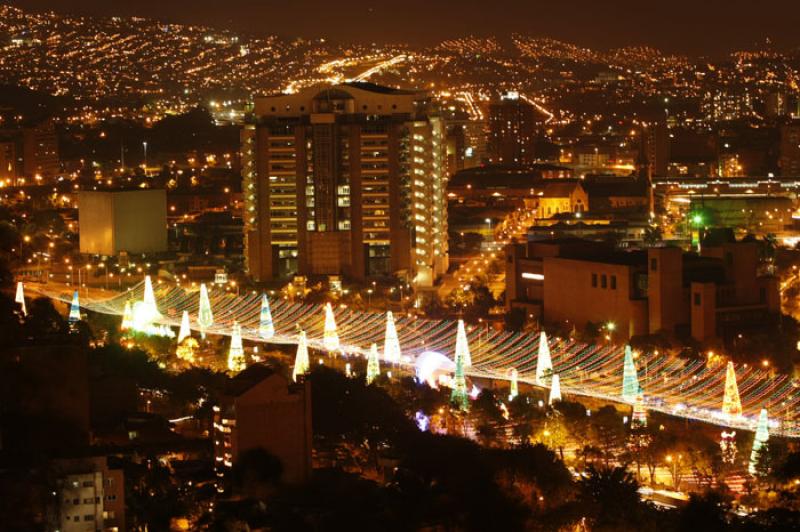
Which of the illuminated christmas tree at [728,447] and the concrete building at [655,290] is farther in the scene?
the concrete building at [655,290]

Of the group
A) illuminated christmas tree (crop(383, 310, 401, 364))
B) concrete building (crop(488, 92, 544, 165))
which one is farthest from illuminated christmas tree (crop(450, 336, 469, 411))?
concrete building (crop(488, 92, 544, 165))

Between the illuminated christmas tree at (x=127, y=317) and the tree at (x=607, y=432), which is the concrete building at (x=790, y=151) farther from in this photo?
the tree at (x=607, y=432)

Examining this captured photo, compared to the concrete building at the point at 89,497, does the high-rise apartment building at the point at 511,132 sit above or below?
above

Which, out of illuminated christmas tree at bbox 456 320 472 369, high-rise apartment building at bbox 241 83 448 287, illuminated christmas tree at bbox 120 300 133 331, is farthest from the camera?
high-rise apartment building at bbox 241 83 448 287

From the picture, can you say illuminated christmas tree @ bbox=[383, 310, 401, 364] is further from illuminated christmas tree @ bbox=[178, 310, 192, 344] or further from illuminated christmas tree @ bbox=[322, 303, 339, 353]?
illuminated christmas tree @ bbox=[178, 310, 192, 344]

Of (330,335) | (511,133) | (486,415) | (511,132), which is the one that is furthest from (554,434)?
(511,132)

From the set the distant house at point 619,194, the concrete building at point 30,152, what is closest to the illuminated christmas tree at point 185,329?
the distant house at point 619,194
